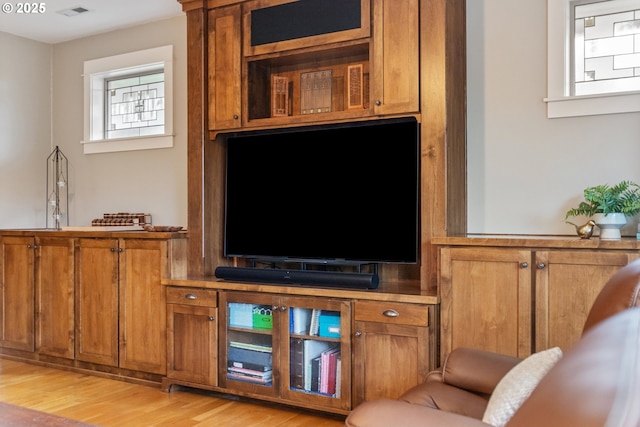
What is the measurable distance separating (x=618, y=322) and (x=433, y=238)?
2.21m

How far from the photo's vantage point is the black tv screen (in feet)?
10.6

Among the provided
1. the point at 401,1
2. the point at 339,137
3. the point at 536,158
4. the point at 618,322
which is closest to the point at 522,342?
the point at 536,158

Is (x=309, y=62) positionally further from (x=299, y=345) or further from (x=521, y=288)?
(x=521, y=288)

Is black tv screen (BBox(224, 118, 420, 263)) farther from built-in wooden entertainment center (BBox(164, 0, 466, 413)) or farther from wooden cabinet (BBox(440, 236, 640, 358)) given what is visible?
wooden cabinet (BBox(440, 236, 640, 358))

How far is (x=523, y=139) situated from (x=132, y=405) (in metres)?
2.69

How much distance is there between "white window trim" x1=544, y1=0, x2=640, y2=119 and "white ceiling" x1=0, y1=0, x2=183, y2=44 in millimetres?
2549

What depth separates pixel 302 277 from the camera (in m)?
3.33

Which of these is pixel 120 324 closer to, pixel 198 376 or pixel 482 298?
pixel 198 376

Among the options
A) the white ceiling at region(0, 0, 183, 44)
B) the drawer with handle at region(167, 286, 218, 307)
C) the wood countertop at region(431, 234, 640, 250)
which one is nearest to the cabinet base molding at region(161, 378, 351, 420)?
the drawer with handle at region(167, 286, 218, 307)

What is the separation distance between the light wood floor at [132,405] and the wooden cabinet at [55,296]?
250mm

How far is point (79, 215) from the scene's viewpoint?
5078 mm

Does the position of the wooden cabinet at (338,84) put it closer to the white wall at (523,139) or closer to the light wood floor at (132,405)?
the white wall at (523,139)

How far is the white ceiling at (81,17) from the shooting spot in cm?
426

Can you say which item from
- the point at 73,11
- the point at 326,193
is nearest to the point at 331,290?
Answer: the point at 326,193
